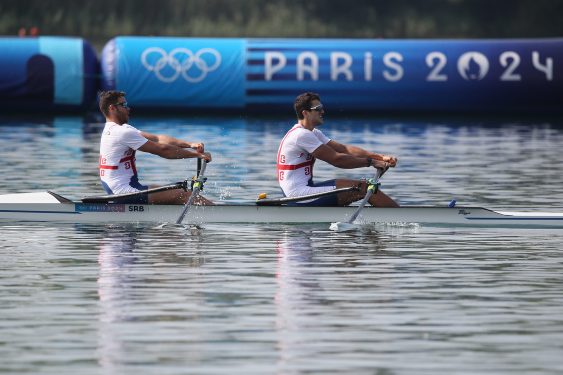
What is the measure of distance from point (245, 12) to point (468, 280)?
3778 cm

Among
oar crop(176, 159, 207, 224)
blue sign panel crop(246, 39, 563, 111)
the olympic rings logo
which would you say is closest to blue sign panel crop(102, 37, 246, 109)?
the olympic rings logo

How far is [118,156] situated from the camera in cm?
1934

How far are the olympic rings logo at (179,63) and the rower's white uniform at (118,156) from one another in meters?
21.8

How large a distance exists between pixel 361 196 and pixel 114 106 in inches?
125

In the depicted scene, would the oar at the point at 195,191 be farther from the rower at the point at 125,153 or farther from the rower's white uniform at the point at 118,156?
the rower's white uniform at the point at 118,156

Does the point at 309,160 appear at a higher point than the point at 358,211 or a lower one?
higher

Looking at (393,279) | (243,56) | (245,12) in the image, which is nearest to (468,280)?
(393,279)

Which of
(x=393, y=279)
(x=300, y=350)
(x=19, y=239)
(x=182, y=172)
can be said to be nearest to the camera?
(x=300, y=350)

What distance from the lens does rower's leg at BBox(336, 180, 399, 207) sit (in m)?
19.0

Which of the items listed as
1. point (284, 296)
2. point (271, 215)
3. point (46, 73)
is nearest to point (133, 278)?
point (284, 296)

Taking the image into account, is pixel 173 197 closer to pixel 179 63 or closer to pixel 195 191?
pixel 195 191

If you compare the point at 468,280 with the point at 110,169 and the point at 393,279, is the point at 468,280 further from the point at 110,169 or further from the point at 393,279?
the point at 110,169

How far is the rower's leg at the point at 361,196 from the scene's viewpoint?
1905cm

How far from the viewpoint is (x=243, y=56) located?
41.2 metres
